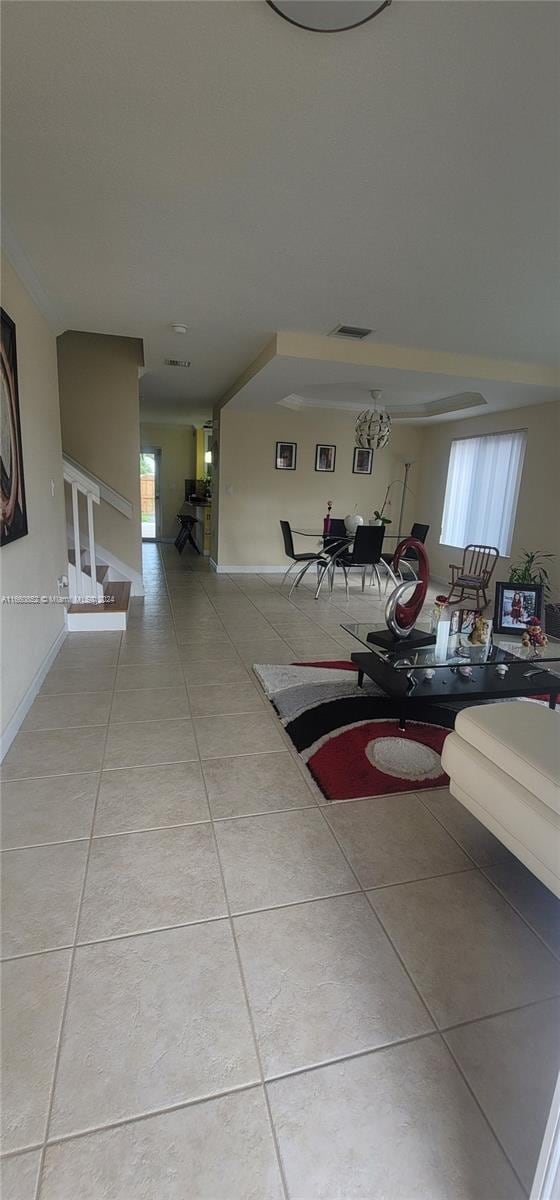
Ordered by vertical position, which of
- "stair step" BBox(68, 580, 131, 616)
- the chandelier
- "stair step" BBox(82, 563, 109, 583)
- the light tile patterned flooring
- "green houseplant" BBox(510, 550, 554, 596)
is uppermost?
the chandelier

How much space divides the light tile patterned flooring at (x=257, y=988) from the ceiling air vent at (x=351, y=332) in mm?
3154

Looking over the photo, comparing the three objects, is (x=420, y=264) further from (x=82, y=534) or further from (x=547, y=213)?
(x=82, y=534)

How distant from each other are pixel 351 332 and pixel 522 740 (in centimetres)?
343

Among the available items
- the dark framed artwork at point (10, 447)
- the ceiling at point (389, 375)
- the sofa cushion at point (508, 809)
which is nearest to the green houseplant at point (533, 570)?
the ceiling at point (389, 375)

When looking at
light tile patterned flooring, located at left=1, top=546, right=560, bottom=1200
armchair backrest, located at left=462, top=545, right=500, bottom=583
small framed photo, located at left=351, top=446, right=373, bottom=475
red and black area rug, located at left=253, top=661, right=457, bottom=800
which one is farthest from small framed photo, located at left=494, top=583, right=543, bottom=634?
small framed photo, located at left=351, top=446, right=373, bottom=475

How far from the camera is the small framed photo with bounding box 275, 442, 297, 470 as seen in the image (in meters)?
7.11

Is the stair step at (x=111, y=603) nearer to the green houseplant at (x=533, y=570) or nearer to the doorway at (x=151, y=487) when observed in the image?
the green houseplant at (x=533, y=570)

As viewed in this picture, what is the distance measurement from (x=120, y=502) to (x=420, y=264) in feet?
11.5

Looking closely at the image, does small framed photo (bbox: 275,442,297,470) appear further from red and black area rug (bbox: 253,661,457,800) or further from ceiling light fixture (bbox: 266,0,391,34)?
ceiling light fixture (bbox: 266,0,391,34)

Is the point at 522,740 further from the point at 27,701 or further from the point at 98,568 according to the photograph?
the point at 98,568

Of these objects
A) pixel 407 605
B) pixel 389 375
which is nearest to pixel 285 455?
pixel 389 375

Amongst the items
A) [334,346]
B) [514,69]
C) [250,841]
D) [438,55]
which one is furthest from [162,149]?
[250,841]

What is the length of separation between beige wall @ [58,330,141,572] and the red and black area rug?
2.94 m

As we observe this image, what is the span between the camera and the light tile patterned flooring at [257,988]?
0.95m
